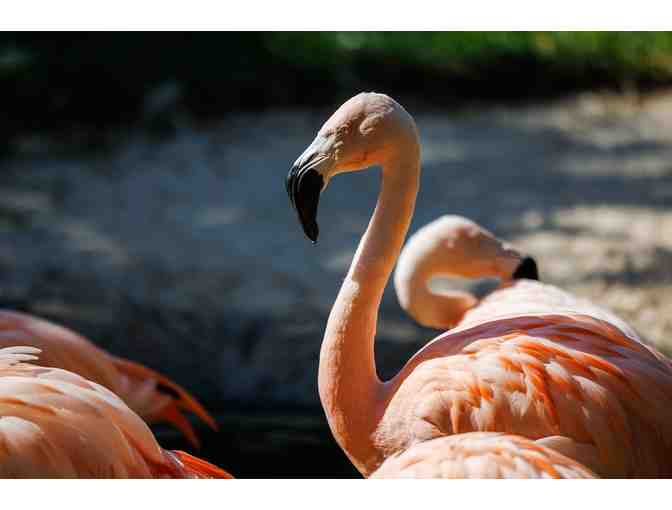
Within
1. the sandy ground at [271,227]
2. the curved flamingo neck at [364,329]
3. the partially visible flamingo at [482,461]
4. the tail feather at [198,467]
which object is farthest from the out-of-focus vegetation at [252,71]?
the partially visible flamingo at [482,461]

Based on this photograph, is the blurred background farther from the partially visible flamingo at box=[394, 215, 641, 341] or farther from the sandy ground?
the partially visible flamingo at box=[394, 215, 641, 341]

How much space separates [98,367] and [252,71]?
3.99 metres

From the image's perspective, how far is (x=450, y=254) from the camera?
3.81 metres

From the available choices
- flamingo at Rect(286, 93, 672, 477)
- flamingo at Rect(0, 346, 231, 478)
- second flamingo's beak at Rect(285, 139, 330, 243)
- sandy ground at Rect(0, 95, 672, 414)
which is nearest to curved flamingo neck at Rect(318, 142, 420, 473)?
flamingo at Rect(286, 93, 672, 477)

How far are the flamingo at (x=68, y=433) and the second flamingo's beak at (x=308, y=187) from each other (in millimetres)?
562

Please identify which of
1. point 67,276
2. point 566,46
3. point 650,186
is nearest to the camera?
point 67,276

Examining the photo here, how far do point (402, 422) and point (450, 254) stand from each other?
1.24 meters

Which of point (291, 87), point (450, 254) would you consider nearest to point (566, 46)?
point (291, 87)

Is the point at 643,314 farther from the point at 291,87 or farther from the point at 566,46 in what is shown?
the point at 291,87

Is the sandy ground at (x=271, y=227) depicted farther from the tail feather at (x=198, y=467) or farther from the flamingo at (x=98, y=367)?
the tail feather at (x=198, y=467)

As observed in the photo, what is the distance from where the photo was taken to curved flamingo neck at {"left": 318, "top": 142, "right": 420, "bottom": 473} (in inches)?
108

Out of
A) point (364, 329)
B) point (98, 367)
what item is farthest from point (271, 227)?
point (364, 329)

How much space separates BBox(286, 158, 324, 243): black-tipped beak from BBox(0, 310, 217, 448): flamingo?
0.92m

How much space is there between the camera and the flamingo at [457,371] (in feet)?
8.29
